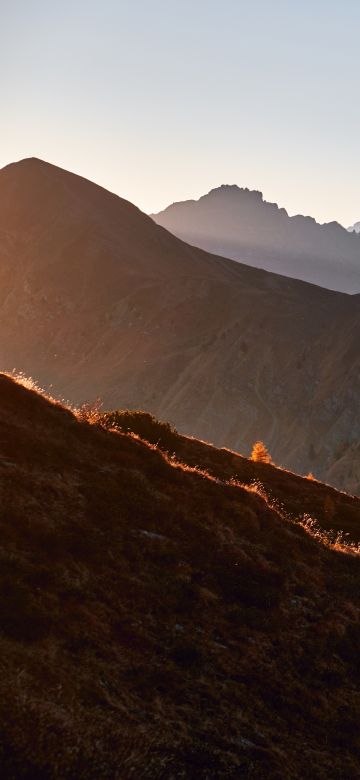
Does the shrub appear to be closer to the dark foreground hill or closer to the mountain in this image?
the dark foreground hill

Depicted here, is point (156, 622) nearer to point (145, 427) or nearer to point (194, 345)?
point (145, 427)

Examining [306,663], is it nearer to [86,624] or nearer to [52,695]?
[86,624]

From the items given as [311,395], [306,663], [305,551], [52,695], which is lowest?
[52,695]

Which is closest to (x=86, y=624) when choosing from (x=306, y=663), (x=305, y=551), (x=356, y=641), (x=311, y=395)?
(x=306, y=663)

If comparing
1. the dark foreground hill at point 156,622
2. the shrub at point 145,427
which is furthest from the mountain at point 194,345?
the dark foreground hill at point 156,622

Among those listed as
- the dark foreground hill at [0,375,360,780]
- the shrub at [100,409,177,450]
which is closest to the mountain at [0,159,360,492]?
the shrub at [100,409,177,450]

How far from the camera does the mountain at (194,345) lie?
128750 millimetres

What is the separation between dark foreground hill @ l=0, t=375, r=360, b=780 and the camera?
25.2 feet

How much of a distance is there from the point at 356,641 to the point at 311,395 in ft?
406

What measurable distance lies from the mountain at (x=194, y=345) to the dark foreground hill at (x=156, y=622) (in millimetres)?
87846

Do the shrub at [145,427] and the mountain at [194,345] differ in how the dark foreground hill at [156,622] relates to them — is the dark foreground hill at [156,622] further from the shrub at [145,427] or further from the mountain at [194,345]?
the mountain at [194,345]

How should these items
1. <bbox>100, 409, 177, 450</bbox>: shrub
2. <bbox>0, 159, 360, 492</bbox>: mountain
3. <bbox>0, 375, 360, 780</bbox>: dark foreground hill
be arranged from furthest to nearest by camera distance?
<bbox>0, 159, 360, 492</bbox>: mountain < <bbox>100, 409, 177, 450</bbox>: shrub < <bbox>0, 375, 360, 780</bbox>: dark foreground hill

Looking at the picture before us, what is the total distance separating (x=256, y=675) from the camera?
10.8 metres

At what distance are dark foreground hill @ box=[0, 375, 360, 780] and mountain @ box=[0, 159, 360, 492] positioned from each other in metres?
87.8
